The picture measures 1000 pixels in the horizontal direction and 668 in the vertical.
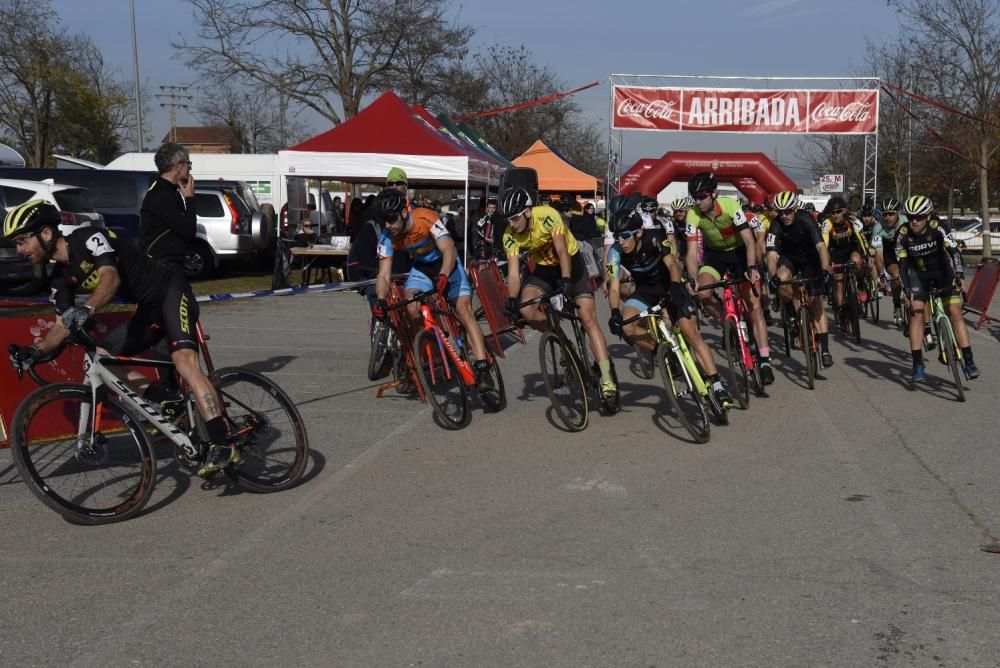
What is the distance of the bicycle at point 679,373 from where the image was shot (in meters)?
7.64

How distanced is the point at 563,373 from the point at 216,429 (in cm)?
318

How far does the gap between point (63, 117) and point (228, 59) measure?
11.6 m

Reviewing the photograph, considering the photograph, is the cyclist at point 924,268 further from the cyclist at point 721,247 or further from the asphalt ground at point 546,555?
the asphalt ground at point 546,555

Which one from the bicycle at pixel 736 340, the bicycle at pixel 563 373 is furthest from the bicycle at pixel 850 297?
the bicycle at pixel 563 373

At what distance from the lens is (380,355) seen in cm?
1052

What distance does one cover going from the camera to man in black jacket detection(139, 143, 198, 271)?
808 centimetres

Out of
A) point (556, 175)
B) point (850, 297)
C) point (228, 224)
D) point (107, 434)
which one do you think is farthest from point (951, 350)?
point (556, 175)

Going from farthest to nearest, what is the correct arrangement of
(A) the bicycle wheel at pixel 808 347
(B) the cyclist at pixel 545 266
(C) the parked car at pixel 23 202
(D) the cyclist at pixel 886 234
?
1. (C) the parked car at pixel 23 202
2. (D) the cyclist at pixel 886 234
3. (A) the bicycle wheel at pixel 808 347
4. (B) the cyclist at pixel 545 266

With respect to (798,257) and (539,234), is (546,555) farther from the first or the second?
(798,257)

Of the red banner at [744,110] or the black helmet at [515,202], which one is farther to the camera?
the red banner at [744,110]

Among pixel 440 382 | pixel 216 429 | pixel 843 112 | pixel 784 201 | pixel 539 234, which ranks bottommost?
pixel 440 382

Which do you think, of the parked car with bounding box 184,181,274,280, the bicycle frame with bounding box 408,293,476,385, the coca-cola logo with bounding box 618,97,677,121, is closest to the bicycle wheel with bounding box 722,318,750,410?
the bicycle frame with bounding box 408,293,476,385

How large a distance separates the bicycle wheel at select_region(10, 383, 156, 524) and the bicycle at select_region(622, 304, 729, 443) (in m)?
3.58

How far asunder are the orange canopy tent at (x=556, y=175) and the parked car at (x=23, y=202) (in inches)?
821
